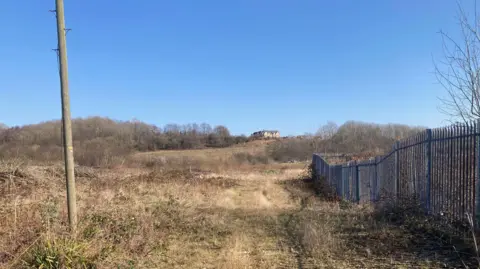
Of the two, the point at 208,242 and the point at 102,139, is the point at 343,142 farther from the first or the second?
the point at 208,242

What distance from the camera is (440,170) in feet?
21.5

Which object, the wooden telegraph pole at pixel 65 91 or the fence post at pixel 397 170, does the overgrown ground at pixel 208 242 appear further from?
the fence post at pixel 397 170

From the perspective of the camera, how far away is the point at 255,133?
115125 millimetres

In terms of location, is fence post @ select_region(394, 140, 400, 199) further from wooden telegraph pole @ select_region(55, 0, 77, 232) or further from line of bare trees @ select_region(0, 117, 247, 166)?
line of bare trees @ select_region(0, 117, 247, 166)

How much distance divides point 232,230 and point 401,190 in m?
4.11

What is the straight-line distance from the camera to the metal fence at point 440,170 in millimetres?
5438

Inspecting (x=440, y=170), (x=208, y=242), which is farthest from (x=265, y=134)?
(x=440, y=170)

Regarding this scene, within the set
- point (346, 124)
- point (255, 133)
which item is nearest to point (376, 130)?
point (346, 124)

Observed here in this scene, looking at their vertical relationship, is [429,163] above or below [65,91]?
below

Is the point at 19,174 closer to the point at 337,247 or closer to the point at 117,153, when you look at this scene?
the point at 337,247

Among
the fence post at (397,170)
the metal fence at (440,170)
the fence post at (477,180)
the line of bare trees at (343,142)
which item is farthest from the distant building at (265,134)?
the fence post at (477,180)

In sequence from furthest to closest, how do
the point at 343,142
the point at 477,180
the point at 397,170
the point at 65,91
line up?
the point at 343,142 < the point at 397,170 < the point at 65,91 < the point at 477,180

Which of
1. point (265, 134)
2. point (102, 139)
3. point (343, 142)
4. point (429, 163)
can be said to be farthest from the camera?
point (265, 134)

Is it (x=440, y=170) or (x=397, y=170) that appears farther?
(x=397, y=170)
